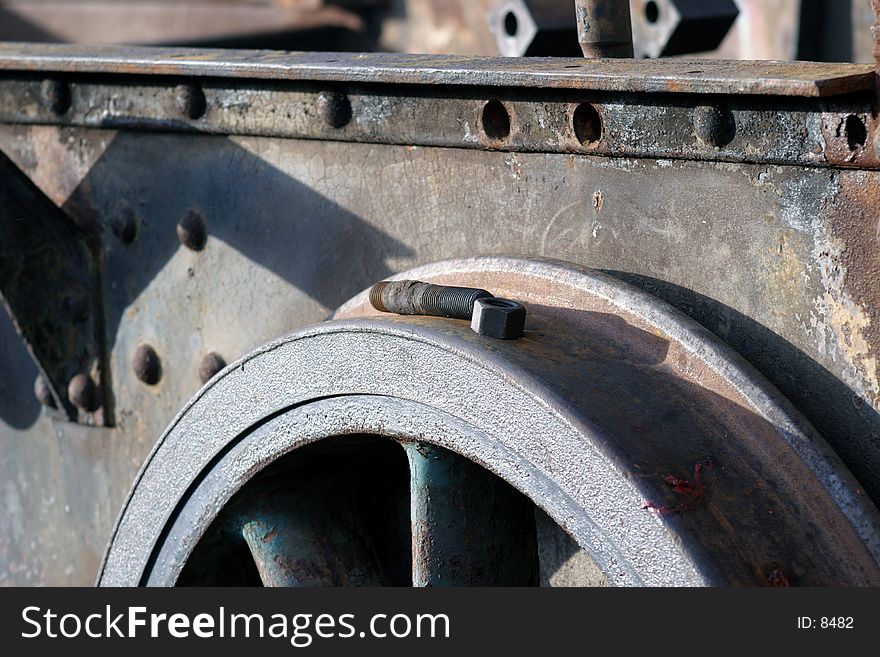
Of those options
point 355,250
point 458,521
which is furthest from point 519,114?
point 458,521

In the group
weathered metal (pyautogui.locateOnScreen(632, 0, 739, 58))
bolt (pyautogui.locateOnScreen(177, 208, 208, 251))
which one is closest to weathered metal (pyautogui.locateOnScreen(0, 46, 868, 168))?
bolt (pyautogui.locateOnScreen(177, 208, 208, 251))

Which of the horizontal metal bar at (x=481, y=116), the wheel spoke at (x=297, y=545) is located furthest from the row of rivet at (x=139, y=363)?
the wheel spoke at (x=297, y=545)

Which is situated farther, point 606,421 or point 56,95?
point 56,95

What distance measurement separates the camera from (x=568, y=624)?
Result: 3.81 feet

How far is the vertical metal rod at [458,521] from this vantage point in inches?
50.6

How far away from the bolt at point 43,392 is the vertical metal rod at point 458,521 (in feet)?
2.63

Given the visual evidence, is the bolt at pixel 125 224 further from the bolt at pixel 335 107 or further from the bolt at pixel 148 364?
the bolt at pixel 335 107

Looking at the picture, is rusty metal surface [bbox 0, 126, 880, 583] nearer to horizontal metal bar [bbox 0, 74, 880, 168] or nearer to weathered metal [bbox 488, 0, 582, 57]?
horizontal metal bar [bbox 0, 74, 880, 168]

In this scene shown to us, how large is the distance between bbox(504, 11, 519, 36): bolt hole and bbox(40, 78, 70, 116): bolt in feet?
2.08

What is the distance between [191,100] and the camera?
1602 millimetres

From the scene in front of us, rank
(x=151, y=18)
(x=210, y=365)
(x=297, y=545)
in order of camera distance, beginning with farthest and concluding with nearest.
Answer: (x=151, y=18), (x=210, y=365), (x=297, y=545)

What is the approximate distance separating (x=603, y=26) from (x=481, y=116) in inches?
7.0

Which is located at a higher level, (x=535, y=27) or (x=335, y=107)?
(x=535, y=27)

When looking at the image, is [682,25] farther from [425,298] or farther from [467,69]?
[425,298]
